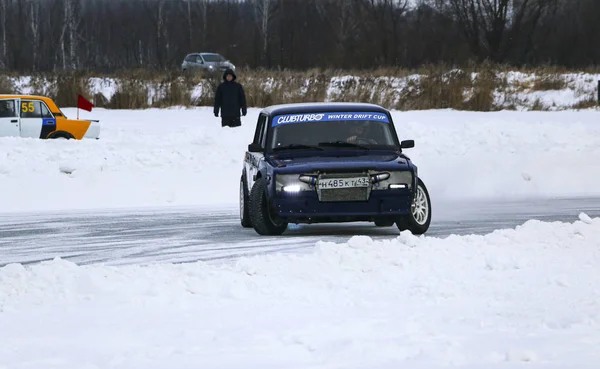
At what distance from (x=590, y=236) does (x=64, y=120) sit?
52.4ft

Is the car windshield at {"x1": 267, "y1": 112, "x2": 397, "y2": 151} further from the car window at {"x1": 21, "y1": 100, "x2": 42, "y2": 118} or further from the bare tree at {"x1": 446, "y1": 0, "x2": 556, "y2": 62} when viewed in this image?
the bare tree at {"x1": 446, "y1": 0, "x2": 556, "y2": 62}

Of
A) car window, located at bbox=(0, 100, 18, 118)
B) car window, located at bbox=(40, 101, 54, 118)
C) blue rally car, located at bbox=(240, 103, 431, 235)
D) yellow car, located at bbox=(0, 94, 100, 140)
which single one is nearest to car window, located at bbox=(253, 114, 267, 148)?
blue rally car, located at bbox=(240, 103, 431, 235)

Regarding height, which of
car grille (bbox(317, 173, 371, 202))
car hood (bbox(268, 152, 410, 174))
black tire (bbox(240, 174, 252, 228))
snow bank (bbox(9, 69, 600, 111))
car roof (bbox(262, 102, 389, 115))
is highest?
car roof (bbox(262, 102, 389, 115))

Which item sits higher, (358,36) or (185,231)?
(185,231)

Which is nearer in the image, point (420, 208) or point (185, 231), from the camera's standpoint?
point (420, 208)

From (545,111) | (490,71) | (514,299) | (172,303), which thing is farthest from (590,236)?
(490,71)

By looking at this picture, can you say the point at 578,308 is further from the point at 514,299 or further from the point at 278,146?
the point at 278,146

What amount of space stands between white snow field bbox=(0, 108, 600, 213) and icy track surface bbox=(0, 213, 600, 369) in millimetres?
8568

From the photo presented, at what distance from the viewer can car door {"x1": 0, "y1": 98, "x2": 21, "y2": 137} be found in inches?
959

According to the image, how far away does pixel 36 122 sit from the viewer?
80.0ft

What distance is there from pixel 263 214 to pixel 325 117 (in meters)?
1.36

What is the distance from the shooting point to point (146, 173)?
19.5 metres

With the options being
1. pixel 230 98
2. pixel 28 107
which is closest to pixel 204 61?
pixel 28 107

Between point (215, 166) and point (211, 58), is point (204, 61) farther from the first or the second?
point (215, 166)
